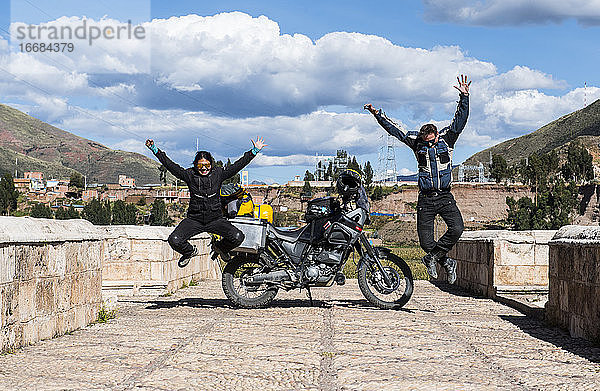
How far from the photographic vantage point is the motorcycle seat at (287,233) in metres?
8.96

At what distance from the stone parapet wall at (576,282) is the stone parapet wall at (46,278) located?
4476mm

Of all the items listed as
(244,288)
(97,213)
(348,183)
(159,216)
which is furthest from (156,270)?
(97,213)

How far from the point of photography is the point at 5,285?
562 cm

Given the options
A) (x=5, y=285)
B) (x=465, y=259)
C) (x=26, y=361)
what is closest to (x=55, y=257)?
(x=5, y=285)

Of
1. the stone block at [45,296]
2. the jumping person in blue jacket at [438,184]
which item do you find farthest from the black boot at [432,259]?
the stone block at [45,296]

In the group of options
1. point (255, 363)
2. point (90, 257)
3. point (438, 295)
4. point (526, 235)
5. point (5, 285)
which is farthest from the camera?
point (438, 295)

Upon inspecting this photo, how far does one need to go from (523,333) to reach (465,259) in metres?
5.54

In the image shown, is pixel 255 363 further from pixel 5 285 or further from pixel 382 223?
pixel 382 223

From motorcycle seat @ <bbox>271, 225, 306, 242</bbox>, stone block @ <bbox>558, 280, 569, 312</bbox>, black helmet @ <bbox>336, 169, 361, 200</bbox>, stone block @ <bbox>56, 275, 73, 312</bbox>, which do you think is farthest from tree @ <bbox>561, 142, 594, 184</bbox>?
stone block @ <bbox>56, 275, 73, 312</bbox>

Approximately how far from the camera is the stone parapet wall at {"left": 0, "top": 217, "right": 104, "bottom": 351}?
574cm

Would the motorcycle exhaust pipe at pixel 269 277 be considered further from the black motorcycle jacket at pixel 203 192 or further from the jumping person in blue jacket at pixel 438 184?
the jumping person in blue jacket at pixel 438 184

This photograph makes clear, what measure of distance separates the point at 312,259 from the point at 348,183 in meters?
0.98

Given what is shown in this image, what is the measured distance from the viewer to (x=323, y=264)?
8.80 metres

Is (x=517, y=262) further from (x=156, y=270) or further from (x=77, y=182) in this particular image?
(x=77, y=182)
